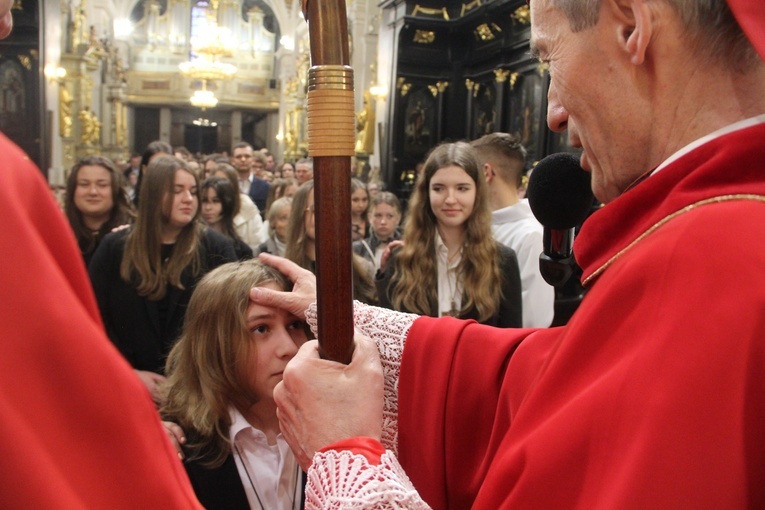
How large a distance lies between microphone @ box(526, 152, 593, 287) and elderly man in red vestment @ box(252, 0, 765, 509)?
36 cm

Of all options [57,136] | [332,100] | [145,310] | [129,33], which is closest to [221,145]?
[129,33]

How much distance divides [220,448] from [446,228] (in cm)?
164

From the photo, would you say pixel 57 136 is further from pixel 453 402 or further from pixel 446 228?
pixel 453 402

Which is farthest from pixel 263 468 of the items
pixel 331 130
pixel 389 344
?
pixel 331 130

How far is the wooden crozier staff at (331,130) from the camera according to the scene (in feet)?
3.45

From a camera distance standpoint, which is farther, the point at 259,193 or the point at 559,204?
the point at 259,193

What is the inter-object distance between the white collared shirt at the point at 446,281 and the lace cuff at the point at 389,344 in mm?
1397

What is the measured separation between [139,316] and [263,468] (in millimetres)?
1440

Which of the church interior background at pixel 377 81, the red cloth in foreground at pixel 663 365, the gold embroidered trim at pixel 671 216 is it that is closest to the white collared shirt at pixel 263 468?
the red cloth in foreground at pixel 663 365

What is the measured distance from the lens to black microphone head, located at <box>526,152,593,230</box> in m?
1.54

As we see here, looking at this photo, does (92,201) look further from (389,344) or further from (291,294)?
(389,344)

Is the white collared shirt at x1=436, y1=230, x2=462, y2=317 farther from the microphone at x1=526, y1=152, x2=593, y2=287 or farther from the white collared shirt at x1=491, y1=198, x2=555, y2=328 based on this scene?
the microphone at x1=526, y1=152, x2=593, y2=287

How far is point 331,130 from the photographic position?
105 cm

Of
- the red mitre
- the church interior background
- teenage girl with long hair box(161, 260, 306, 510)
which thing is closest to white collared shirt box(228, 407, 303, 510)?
teenage girl with long hair box(161, 260, 306, 510)
